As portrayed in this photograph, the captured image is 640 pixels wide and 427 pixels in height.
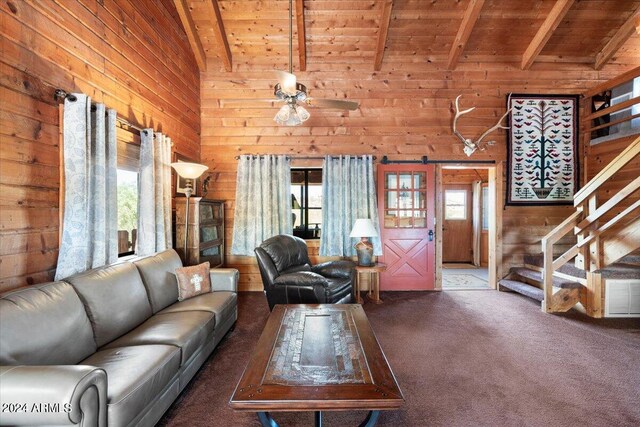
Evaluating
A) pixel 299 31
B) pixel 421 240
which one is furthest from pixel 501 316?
pixel 299 31

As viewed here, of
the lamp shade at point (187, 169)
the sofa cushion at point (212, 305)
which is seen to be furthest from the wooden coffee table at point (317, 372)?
the lamp shade at point (187, 169)

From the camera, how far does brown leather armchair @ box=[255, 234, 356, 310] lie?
10.4 ft

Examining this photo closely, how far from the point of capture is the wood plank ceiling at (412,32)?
4055 millimetres

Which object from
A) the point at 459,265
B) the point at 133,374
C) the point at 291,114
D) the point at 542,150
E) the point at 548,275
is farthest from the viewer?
the point at 459,265

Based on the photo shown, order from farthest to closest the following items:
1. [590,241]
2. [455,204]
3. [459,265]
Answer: [455,204], [459,265], [590,241]

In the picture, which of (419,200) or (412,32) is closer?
(412,32)

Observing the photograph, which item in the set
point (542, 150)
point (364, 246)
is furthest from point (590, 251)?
point (364, 246)

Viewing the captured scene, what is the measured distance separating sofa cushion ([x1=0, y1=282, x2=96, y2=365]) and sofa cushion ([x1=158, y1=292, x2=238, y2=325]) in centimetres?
75

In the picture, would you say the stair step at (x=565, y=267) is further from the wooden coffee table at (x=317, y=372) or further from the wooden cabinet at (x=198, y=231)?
the wooden cabinet at (x=198, y=231)

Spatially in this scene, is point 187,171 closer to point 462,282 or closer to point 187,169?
point 187,169

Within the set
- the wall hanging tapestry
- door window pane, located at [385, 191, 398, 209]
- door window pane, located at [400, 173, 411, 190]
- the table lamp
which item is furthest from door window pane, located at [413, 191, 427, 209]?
the wall hanging tapestry

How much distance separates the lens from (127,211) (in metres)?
3.07

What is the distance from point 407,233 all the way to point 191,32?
14.5 ft

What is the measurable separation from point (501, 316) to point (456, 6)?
4216mm
